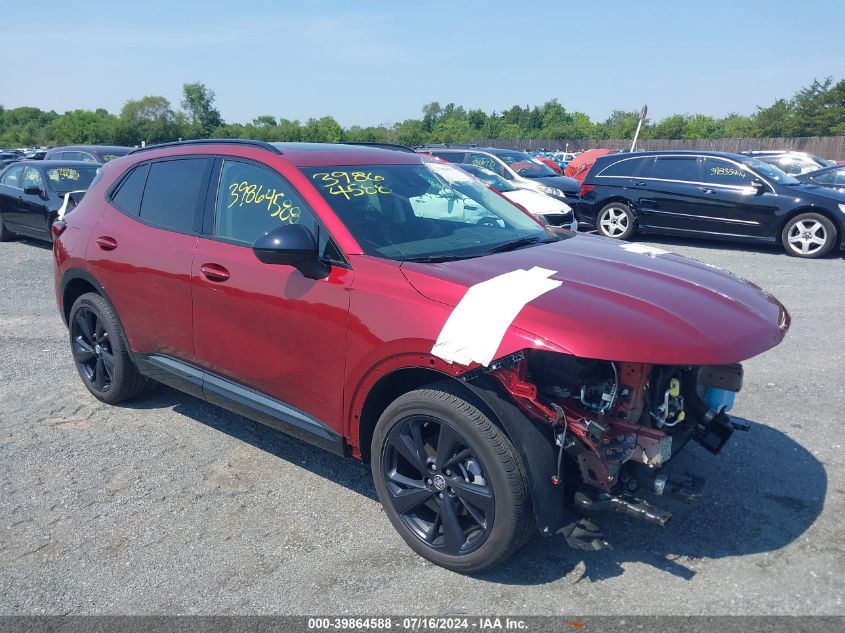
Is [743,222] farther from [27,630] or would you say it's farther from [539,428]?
→ [27,630]

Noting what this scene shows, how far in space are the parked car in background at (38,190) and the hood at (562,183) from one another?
28.0 ft

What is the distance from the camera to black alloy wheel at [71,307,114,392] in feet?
16.4

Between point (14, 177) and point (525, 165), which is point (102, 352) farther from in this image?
point (525, 165)

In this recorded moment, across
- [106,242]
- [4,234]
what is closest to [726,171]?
[106,242]

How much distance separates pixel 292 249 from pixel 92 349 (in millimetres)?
2627

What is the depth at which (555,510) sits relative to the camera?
2.90 meters

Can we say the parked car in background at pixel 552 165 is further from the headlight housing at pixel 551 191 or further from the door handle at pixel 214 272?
the door handle at pixel 214 272

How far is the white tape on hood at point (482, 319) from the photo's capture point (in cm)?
280

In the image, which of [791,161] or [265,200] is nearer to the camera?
[265,200]

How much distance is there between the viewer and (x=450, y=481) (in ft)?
10.2

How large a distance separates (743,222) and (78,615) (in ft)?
36.8

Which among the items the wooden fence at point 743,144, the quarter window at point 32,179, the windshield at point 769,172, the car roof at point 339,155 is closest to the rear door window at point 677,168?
the windshield at point 769,172

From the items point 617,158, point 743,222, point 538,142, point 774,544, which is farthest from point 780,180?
point 538,142

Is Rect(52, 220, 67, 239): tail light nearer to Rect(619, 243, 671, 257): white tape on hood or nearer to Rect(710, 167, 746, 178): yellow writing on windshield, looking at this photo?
Rect(619, 243, 671, 257): white tape on hood
